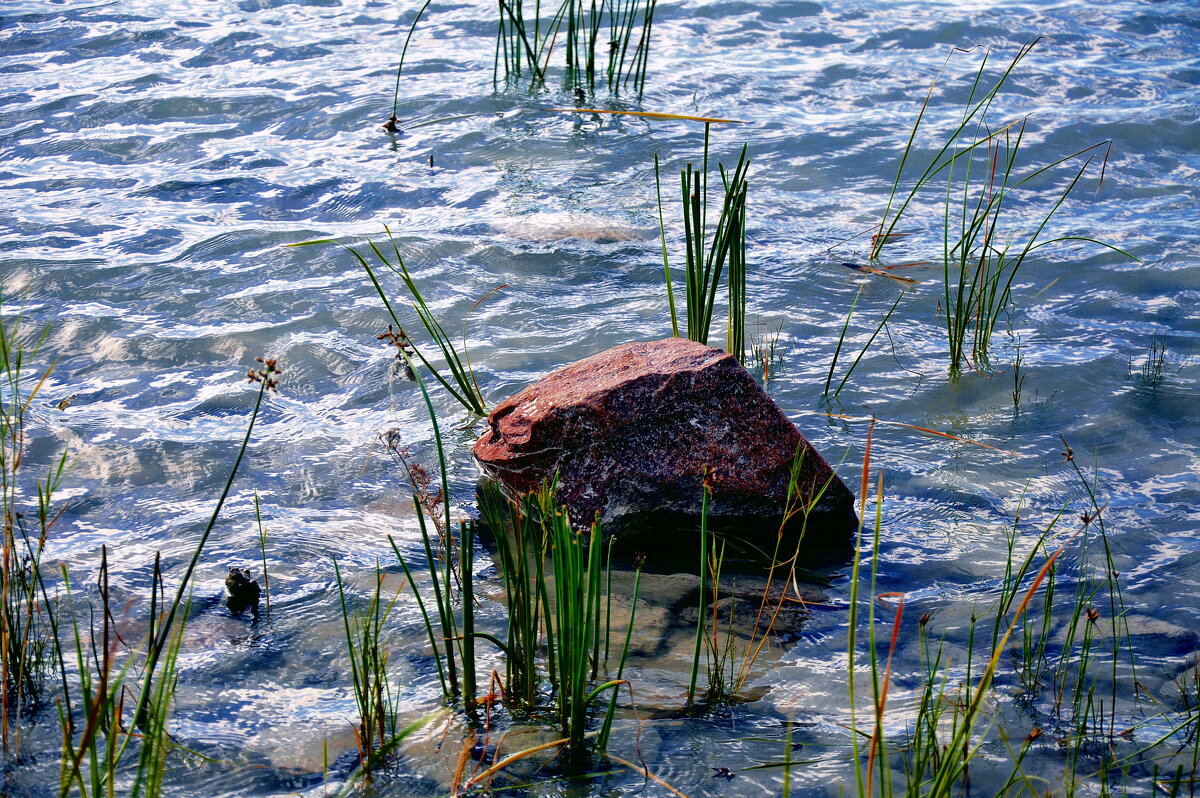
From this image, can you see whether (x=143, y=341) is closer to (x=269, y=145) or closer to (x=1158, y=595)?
(x=269, y=145)

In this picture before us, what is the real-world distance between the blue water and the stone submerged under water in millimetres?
384

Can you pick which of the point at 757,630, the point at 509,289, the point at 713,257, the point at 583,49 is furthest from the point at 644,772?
the point at 583,49

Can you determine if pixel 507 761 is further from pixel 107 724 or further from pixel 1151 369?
pixel 1151 369

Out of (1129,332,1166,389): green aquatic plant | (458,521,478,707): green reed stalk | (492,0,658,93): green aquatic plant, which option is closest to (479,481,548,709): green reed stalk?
(458,521,478,707): green reed stalk

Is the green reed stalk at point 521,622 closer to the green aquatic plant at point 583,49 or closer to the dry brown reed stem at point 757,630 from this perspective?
the dry brown reed stem at point 757,630

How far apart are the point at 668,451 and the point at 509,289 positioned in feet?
6.70

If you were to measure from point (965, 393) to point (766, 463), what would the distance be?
4.31 feet

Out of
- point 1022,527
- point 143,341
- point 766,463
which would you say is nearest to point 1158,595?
point 1022,527

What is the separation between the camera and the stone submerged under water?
120 inches

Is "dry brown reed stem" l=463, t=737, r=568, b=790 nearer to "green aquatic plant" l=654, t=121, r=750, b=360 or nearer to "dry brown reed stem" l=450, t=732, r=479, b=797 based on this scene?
"dry brown reed stem" l=450, t=732, r=479, b=797

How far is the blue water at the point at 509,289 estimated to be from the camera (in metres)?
2.61

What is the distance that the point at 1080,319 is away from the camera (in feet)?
15.1

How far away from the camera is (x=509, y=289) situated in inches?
193

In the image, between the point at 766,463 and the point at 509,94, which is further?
the point at 509,94
